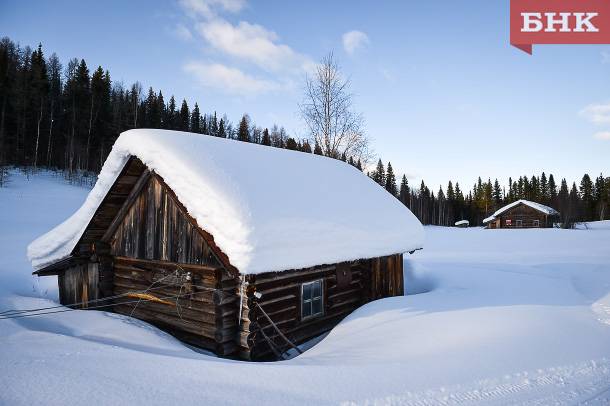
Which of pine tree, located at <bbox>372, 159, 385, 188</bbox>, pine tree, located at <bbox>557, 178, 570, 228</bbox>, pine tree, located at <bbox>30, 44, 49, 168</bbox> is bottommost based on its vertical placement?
pine tree, located at <bbox>557, 178, 570, 228</bbox>

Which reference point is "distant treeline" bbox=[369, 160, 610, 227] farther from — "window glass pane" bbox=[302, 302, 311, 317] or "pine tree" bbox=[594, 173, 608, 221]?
"window glass pane" bbox=[302, 302, 311, 317]

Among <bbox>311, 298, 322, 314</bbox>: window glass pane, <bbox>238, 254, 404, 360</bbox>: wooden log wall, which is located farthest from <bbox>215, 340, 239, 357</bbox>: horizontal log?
<bbox>311, 298, 322, 314</bbox>: window glass pane

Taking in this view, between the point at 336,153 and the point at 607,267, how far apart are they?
1630cm

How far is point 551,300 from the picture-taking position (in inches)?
424

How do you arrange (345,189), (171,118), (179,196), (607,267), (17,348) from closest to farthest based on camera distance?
(17,348) < (179,196) < (345,189) < (607,267) < (171,118)

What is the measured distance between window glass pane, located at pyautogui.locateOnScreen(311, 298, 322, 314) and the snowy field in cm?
109

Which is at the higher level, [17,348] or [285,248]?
[285,248]

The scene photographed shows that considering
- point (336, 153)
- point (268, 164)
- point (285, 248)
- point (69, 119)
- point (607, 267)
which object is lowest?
point (607, 267)

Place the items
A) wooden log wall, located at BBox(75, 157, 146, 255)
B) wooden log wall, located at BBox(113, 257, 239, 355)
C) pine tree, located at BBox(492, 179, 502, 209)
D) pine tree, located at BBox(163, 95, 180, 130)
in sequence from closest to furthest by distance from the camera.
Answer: wooden log wall, located at BBox(113, 257, 239, 355) → wooden log wall, located at BBox(75, 157, 146, 255) → pine tree, located at BBox(163, 95, 180, 130) → pine tree, located at BBox(492, 179, 502, 209)

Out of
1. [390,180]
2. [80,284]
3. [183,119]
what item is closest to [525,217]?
[390,180]

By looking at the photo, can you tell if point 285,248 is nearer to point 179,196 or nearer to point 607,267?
point 179,196

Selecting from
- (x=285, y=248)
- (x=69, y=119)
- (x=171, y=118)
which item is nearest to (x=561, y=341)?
(x=285, y=248)

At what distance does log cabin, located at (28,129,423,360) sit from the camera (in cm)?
724

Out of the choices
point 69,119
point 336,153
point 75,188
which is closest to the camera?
point 336,153
